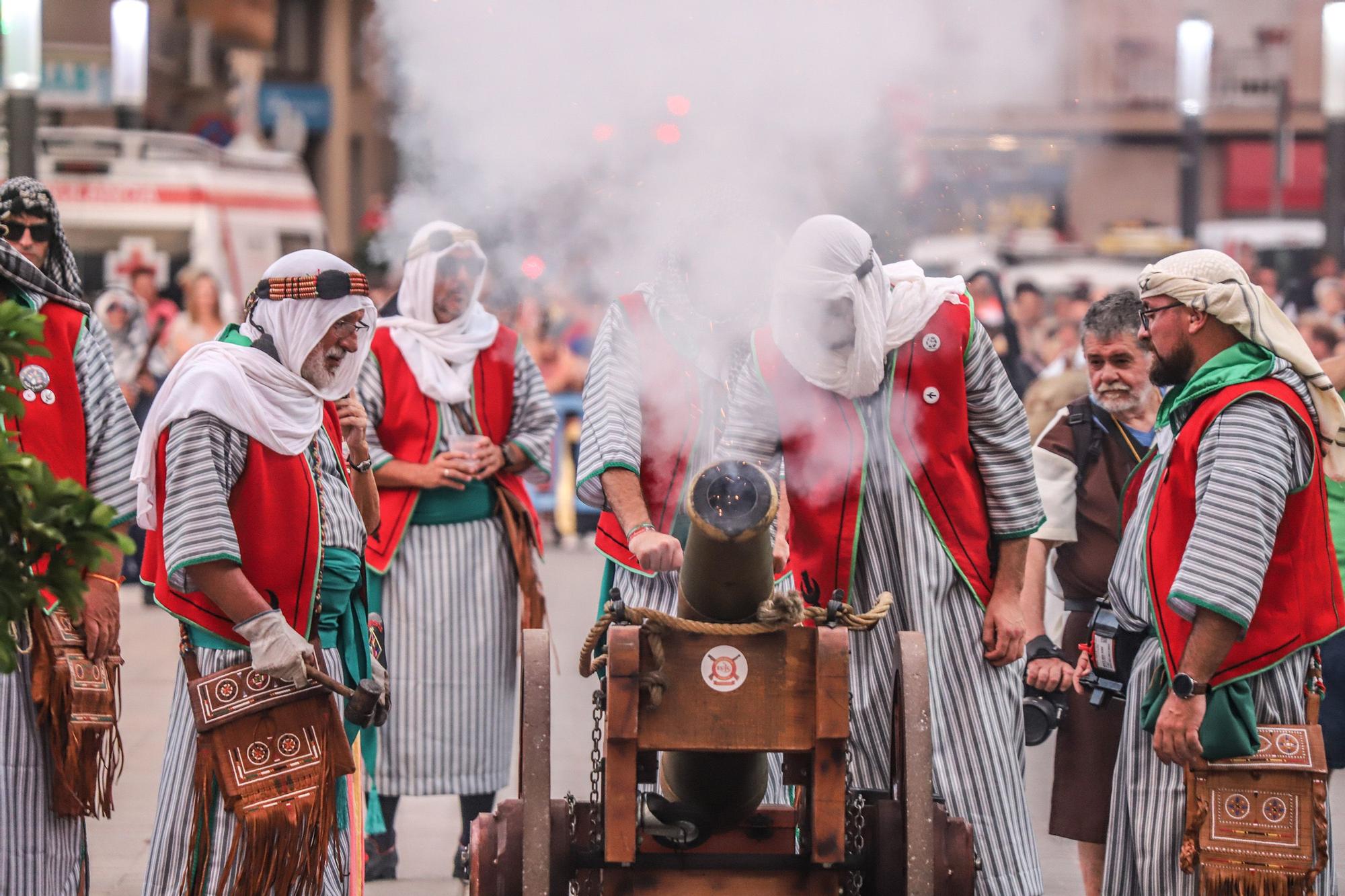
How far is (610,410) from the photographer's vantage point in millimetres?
4668

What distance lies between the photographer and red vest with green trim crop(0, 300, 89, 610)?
416 cm

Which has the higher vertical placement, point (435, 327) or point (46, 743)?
point (435, 327)

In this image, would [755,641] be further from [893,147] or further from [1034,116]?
[1034,116]

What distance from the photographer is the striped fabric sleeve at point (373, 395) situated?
5805mm

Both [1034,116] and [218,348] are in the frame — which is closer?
[218,348]

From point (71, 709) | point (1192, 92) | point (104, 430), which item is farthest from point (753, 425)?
point (1192, 92)

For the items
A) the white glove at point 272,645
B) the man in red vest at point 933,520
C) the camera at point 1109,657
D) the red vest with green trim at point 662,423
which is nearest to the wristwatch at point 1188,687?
the man in red vest at point 933,520

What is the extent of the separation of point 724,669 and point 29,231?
7.15ft

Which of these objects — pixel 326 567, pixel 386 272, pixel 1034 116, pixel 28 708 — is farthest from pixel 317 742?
pixel 386 272

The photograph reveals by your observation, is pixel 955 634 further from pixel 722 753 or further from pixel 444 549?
pixel 444 549

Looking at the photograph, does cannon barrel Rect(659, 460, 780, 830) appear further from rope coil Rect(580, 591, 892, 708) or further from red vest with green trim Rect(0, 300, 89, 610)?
red vest with green trim Rect(0, 300, 89, 610)

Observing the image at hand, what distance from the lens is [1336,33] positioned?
1278cm

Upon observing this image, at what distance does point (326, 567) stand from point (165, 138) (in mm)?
13467

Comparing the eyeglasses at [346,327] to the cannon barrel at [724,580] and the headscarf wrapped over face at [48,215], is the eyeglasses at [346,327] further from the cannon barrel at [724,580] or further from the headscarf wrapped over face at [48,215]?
the cannon barrel at [724,580]
